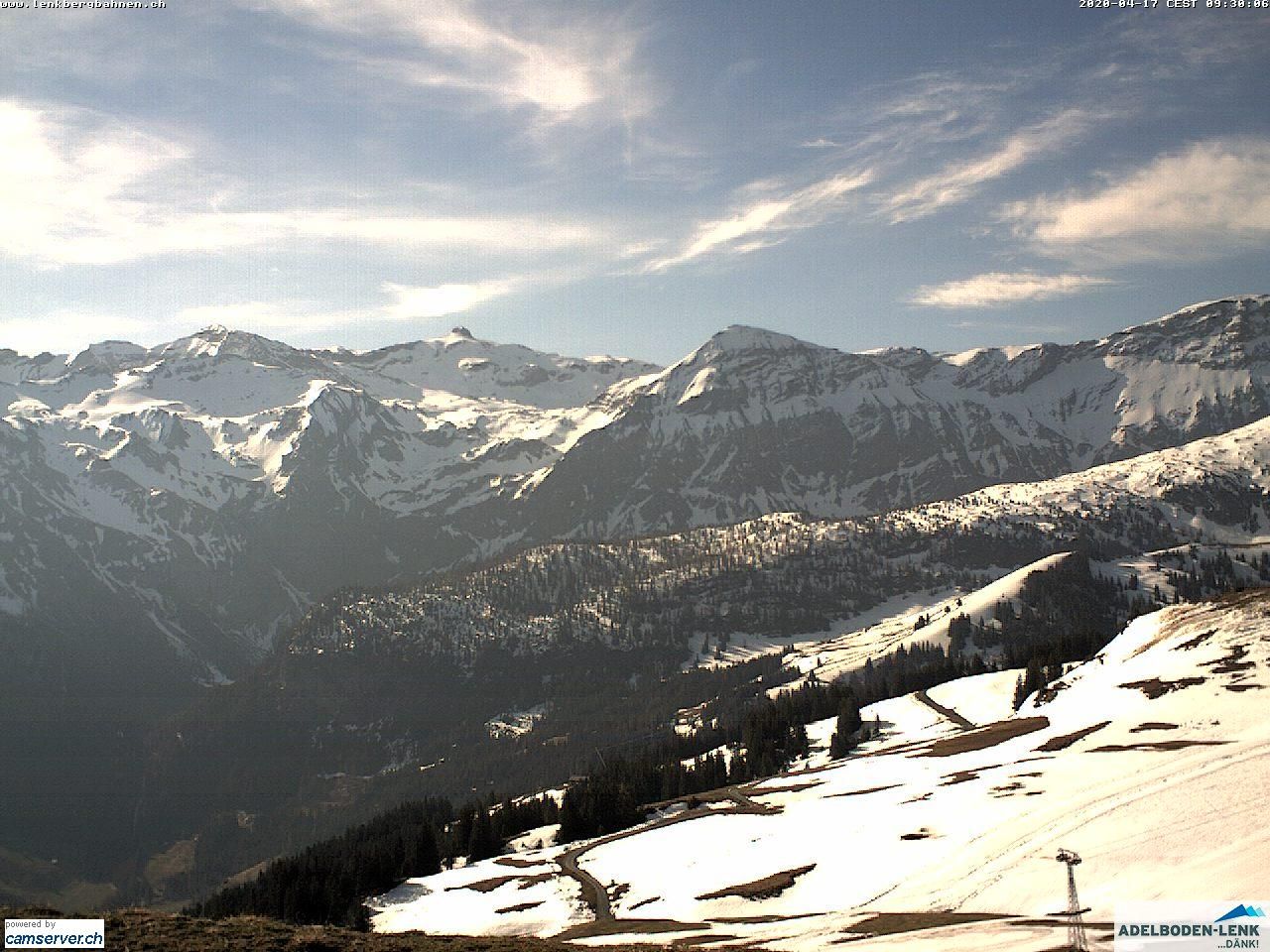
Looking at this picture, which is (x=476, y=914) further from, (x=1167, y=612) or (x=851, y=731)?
(x=1167, y=612)

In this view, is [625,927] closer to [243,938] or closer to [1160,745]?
[243,938]

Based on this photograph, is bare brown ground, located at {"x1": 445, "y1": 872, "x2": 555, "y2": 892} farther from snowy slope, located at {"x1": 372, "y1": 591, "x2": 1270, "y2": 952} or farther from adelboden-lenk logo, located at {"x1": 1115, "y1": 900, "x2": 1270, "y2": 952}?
adelboden-lenk logo, located at {"x1": 1115, "y1": 900, "x2": 1270, "y2": 952}

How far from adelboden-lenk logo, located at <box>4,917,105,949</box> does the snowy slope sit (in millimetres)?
39235

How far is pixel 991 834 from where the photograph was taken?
80188 millimetres

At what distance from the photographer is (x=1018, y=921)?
59469 mm

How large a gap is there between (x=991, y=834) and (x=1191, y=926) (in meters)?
25.6

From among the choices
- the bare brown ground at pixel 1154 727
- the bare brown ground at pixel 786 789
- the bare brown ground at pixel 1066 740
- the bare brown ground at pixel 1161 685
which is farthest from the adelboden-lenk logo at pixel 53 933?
the bare brown ground at pixel 1161 685

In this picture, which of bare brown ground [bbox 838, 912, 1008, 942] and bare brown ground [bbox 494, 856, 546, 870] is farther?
bare brown ground [bbox 494, 856, 546, 870]

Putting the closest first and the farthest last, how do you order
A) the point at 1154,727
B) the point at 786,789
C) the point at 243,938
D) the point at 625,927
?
the point at 243,938 → the point at 625,927 → the point at 1154,727 → the point at 786,789

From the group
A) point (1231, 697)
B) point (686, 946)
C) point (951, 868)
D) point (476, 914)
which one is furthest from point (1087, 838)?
point (476, 914)

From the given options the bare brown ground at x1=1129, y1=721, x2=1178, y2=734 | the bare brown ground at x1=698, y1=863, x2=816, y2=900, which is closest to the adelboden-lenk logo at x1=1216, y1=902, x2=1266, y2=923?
the bare brown ground at x1=698, y1=863, x2=816, y2=900

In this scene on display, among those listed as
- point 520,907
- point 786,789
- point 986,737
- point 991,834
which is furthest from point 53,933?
point 986,737

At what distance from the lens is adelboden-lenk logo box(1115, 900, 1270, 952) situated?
167 ft

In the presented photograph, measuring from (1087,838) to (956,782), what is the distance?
114 feet
